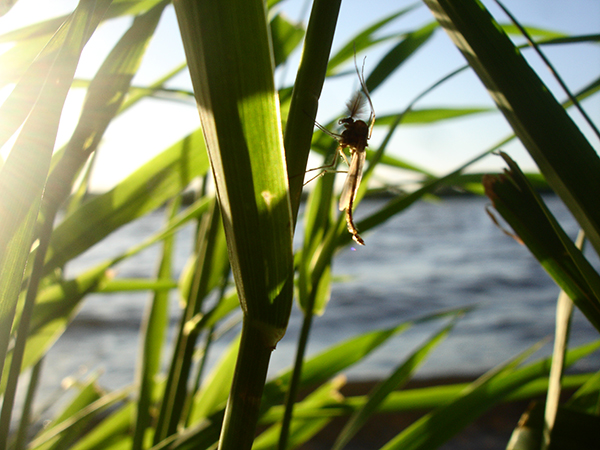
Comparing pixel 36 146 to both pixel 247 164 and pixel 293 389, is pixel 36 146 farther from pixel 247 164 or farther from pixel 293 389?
pixel 293 389

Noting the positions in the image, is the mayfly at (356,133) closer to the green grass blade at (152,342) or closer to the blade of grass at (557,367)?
the blade of grass at (557,367)

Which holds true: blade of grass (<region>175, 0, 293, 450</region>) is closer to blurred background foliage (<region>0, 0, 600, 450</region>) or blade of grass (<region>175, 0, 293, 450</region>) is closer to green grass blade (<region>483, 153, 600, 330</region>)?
blurred background foliage (<region>0, 0, 600, 450</region>)

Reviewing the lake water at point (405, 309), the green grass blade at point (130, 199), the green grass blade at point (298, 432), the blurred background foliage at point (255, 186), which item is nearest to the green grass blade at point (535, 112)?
the blurred background foliage at point (255, 186)

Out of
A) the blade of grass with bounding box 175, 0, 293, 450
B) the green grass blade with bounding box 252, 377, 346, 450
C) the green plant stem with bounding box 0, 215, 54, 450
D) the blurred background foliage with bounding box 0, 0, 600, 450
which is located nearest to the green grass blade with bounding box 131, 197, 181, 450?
the blurred background foliage with bounding box 0, 0, 600, 450

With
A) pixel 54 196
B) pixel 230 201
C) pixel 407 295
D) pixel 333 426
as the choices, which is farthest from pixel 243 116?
pixel 407 295

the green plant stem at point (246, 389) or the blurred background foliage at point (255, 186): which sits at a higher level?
the blurred background foliage at point (255, 186)

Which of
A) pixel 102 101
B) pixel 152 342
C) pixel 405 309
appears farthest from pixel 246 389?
pixel 405 309

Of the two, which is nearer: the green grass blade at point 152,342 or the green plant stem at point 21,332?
the green plant stem at point 21,332
